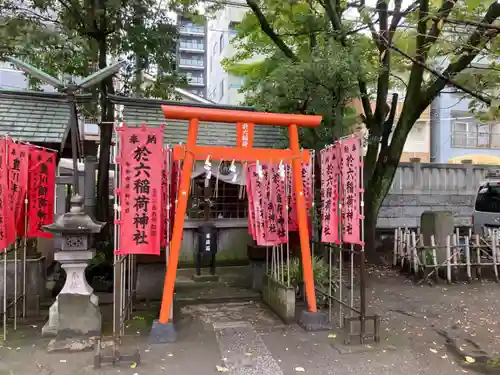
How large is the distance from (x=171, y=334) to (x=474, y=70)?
226 inches

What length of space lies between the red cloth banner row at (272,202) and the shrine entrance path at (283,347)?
5.46 feet

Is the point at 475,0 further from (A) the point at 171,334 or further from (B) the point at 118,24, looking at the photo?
(B) the point at 118,24

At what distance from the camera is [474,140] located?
25.4 meters

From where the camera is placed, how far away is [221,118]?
662 cm

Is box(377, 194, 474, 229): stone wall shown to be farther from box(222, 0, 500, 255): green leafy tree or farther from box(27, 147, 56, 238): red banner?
box(27, 147, 56, 238): red banner

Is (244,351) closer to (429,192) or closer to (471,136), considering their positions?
(429,192)

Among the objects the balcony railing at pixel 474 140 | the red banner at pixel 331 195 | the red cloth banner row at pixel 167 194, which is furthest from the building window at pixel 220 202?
the balcony railing at pixel 474 140

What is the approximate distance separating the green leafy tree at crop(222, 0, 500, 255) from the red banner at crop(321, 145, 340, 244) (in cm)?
184

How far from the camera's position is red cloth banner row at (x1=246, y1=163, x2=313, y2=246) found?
25.3 feet

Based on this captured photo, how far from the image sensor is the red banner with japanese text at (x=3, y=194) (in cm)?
626

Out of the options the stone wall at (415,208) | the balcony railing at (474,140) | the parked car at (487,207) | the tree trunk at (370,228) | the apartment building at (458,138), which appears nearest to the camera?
the tree trunk at (370,228)

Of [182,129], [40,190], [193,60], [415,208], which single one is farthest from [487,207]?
[193,60]

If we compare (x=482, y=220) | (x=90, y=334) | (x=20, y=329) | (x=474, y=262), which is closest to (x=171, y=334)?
(x=90, y=334)

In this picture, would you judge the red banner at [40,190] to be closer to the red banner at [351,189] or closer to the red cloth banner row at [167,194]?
the red cloth banner row at [167,194]
